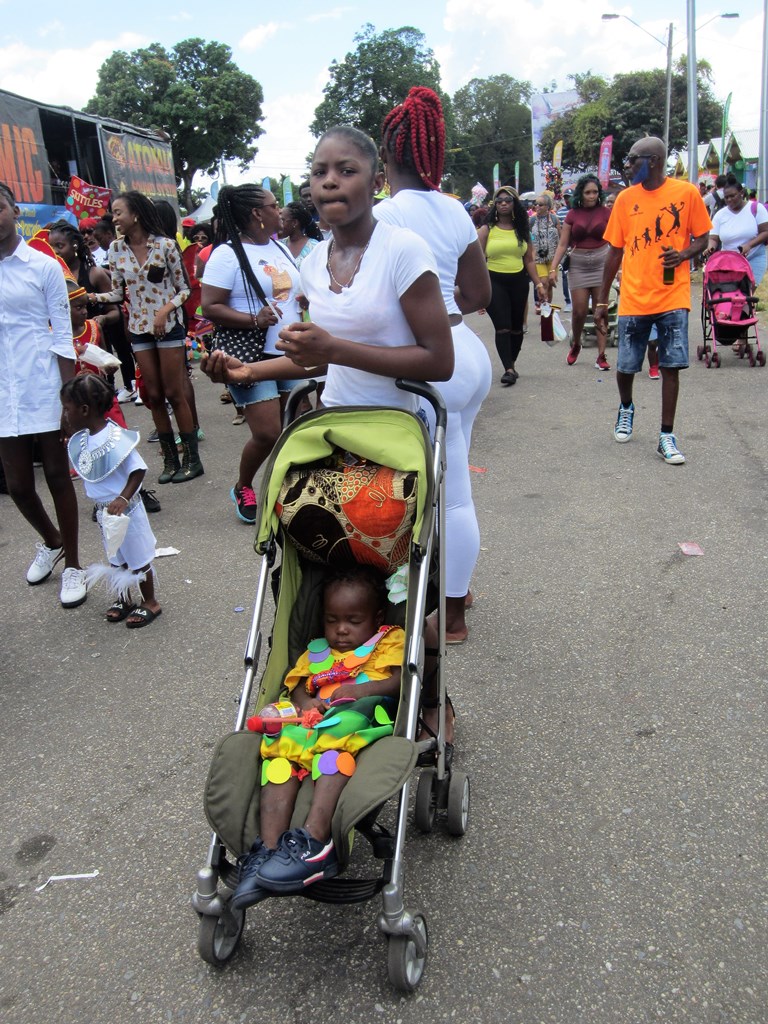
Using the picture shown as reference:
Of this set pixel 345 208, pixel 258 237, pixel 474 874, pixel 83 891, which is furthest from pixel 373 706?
pixel 258 237

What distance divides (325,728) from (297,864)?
0.36 metres

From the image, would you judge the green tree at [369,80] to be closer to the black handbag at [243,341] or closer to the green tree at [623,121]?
the green tree at [623,121]

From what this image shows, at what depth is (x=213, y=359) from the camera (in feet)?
8.42

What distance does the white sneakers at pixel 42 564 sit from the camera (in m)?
4.76

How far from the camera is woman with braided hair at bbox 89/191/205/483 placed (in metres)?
5.97

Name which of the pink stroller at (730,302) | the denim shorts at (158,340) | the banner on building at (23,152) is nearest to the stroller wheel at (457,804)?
the denim shorts at (158,340)

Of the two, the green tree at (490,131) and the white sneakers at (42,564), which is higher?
the green tree at (490,131)

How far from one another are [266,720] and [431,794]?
24.9 inches

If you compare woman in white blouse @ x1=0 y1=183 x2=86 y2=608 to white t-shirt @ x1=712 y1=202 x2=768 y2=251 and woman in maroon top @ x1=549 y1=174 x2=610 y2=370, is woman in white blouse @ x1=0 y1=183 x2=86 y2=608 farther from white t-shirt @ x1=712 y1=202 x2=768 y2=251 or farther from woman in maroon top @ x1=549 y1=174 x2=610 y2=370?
white t-shirt @ x1=712 y1=202 x2=768 y2=251

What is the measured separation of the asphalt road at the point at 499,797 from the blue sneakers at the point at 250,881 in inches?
12.2

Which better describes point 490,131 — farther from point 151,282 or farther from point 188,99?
point 151,282

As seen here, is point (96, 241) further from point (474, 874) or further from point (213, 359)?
point (474, 874)

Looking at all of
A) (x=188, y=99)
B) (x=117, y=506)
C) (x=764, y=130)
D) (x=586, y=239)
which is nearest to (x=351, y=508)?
(x=117, y=506)

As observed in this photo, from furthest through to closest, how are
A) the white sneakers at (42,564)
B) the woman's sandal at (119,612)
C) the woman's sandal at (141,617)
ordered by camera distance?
the white sneakers at (42,564), the woman's sandal at (119,612), the woman's sandal at (141,617)
